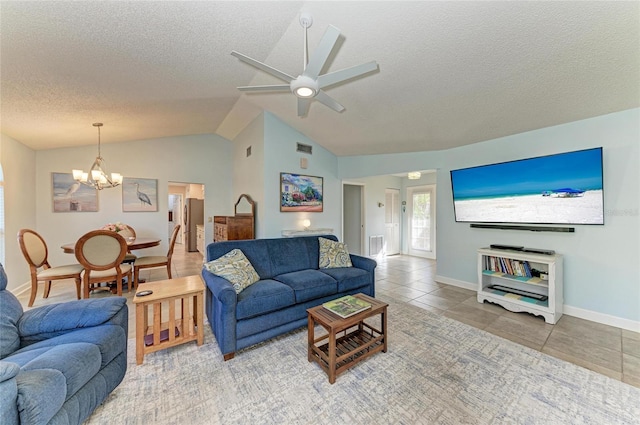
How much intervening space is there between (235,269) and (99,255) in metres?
2.21

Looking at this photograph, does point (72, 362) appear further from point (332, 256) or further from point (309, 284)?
point (332, 256)

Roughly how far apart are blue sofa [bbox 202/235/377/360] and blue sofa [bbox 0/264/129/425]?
0.70 metres

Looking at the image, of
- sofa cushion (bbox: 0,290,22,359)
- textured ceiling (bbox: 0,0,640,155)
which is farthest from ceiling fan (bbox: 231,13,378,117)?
sofa cushion (bbox: 0,290,22,359)

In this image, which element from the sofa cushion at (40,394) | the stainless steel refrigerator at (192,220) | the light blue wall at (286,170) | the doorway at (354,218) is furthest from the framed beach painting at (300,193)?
the stainless steel refrigerator at (192,220)

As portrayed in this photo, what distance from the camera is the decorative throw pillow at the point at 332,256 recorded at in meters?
3.35

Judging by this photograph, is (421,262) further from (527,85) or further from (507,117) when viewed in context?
(527,85)

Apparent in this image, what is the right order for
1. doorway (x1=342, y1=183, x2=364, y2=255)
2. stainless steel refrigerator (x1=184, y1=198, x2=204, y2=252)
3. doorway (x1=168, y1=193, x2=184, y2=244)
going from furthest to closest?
doorway (x1=168, y1=193, x2=184, y2=244) → stainless steel refrigerator (x1=184, y1=198, x2=204, y2=252) → doorway (x1=342, y1=183, x2=364, y2=255)

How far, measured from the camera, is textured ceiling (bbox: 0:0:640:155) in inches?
68.6

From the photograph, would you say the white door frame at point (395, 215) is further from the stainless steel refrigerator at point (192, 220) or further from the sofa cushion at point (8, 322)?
the sofa cushion at point (8, 322)

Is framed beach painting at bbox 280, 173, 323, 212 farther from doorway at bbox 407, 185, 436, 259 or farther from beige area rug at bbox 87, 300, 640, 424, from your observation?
doorway at bbox 407, 185, 436, 259

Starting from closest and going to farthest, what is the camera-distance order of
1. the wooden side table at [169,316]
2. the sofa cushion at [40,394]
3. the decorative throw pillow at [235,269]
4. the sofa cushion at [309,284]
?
the sofa cushion at [40,394], the wooden side table at [169,316], the decorative throw pillow at [235,269], the sofa cushion at [309,284]

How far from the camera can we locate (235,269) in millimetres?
2502

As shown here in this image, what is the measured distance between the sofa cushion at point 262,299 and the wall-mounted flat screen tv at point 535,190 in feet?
10.4

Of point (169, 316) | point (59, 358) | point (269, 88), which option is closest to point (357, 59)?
point (269, 88)
